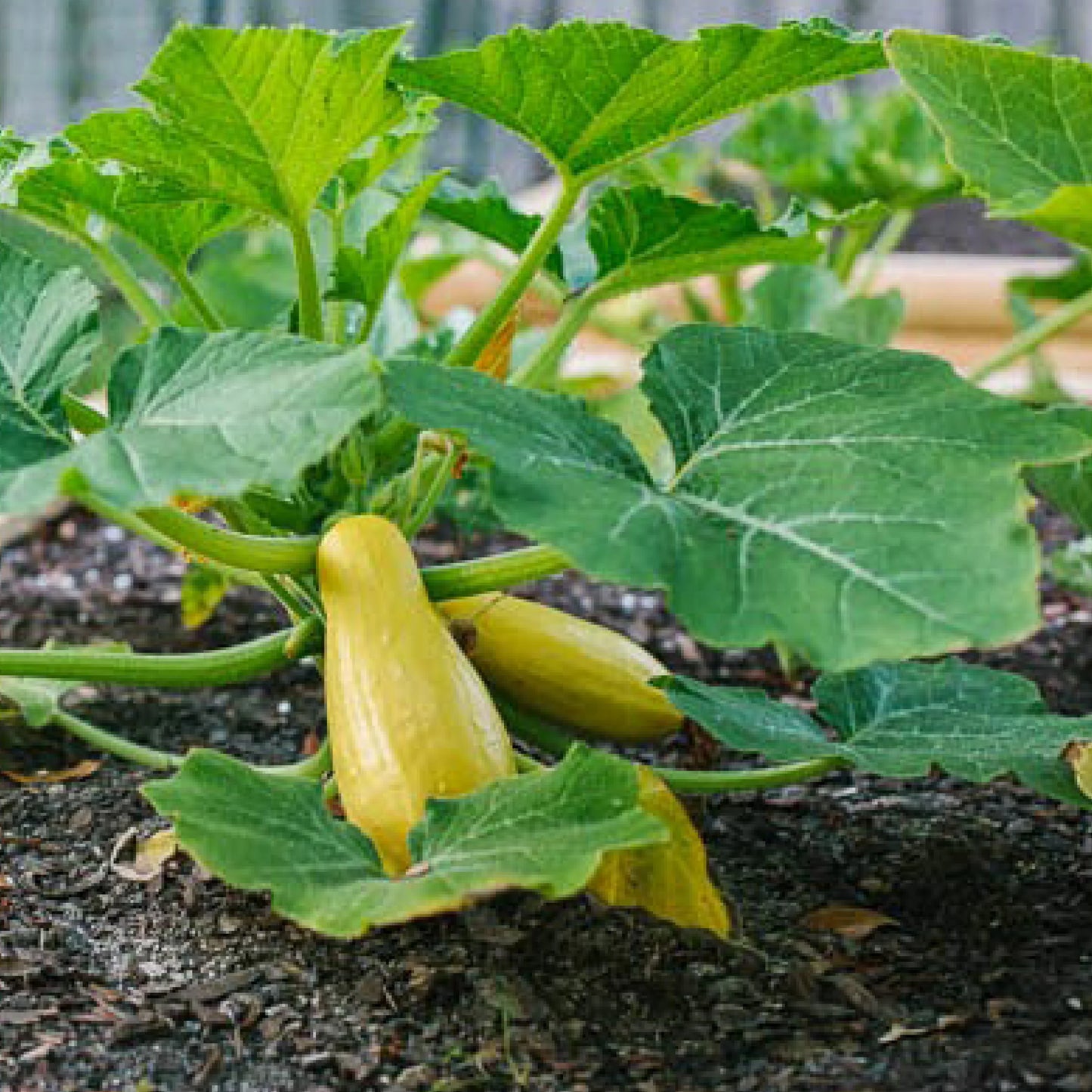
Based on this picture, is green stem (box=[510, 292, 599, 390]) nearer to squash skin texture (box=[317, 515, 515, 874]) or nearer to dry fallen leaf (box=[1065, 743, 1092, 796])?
squash skin texture (box=[317, 515, 515, 874])

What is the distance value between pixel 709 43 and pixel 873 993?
1.64 feet

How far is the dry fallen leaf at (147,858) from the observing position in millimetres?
1154

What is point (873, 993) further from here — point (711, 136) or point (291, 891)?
point (711, 136)

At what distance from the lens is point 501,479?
0.90m

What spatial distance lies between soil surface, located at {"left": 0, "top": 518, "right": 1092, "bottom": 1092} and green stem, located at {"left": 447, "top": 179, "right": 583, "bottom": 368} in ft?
1.08

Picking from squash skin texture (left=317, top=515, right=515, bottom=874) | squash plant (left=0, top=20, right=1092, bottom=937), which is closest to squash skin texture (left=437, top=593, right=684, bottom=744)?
Result: squash plant (left=0, top=20, right=1092, bottom=937)

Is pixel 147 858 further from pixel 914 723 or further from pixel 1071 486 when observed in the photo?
pixel 1071 486

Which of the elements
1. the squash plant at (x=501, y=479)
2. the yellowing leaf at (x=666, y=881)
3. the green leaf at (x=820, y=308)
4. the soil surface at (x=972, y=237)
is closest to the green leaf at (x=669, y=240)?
the squash plant at (x=501, y=479)

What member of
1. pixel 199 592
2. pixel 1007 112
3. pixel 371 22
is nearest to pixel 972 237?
pixel 371 22

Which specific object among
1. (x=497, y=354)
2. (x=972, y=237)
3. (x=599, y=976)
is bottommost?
(x=972, y=237)

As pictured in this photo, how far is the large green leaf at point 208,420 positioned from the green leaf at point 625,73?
0.19 metres

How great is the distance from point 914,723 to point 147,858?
463mm

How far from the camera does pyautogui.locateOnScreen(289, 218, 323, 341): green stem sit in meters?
1.11

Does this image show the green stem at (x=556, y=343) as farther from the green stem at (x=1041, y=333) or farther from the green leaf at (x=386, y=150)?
the green stem at (x=1041, y=333)
